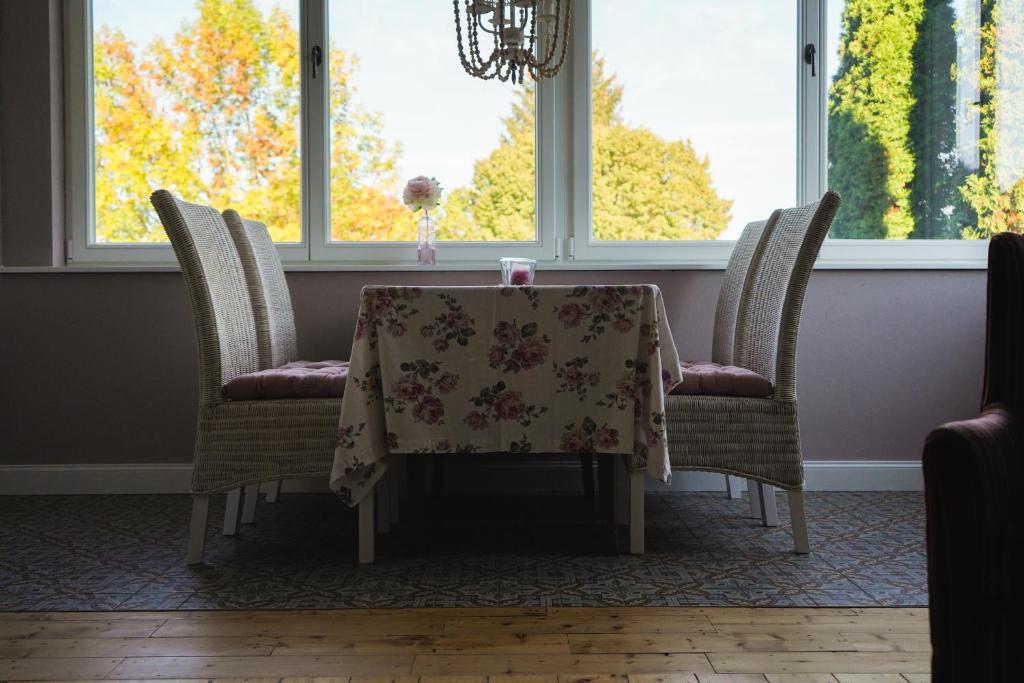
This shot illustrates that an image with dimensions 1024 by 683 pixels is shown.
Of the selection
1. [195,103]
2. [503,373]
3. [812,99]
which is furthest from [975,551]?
[195,103]

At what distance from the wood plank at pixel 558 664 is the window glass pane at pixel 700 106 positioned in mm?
2034

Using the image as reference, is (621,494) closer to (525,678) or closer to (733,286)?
(733,286)

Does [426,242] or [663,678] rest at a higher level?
[426,242]

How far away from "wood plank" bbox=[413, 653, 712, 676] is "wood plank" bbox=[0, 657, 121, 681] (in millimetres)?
569

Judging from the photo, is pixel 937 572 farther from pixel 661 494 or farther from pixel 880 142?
pixel 880 142

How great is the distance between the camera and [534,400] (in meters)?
2.16

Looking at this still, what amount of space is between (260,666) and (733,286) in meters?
1.96

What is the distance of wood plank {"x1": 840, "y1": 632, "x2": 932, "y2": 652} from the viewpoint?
163cm

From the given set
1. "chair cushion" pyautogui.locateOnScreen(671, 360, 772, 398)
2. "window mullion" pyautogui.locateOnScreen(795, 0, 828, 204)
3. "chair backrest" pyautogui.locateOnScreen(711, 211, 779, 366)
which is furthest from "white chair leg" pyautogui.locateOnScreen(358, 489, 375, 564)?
"window mullion" pyautogui.locateOnScreen(795, 0, 828, 204)

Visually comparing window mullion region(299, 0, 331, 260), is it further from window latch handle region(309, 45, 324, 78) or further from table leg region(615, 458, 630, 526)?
table leg region(615, 458, 630, 526)

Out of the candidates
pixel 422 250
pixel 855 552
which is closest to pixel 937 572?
pixel 855 552

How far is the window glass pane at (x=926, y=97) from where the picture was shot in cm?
323

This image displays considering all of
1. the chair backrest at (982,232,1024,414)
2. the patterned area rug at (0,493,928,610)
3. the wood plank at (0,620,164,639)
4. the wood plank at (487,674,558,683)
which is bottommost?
the patterned area rug at (0,493,928,610)

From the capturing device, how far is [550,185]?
326 centimetres
